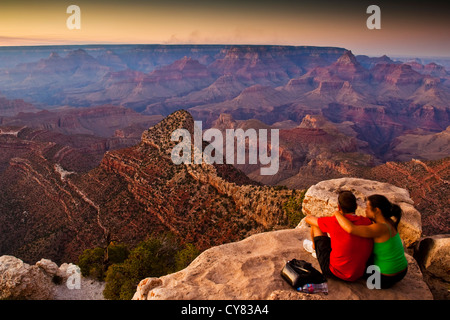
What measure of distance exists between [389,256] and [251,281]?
3.73 meters

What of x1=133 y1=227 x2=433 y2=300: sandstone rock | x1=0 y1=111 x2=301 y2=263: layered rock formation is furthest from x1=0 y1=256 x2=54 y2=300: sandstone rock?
x1=0 y1=111 x2=301 y2=263: layered rock formation

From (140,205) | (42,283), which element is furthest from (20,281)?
(140,205)

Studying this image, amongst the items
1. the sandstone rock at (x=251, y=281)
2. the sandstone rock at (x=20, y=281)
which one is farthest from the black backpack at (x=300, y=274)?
the sandstone rock at (x=20, y=281)

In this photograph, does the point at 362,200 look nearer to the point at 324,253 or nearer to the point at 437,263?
the point at 437,263

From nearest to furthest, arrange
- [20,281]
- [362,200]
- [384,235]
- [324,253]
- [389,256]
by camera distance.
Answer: [384,235] < [389,256] < [324,253] < [362,200] < [20,281]

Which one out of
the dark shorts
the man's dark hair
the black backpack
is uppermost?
the man's dark hair

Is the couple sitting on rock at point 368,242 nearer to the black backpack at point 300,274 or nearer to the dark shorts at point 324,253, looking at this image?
the dark shorts at point 324,253

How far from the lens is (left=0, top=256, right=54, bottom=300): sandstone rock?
50.0 feet

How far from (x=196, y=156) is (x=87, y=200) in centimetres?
1778

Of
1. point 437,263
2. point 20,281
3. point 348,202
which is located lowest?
point 20,281

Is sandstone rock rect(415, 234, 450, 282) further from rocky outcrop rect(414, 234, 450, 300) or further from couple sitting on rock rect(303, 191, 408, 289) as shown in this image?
couple sitting on rock rect(303, 191, 408, 289)

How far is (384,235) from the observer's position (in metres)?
7.21

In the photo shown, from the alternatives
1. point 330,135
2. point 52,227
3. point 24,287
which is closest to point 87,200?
point 52,227
